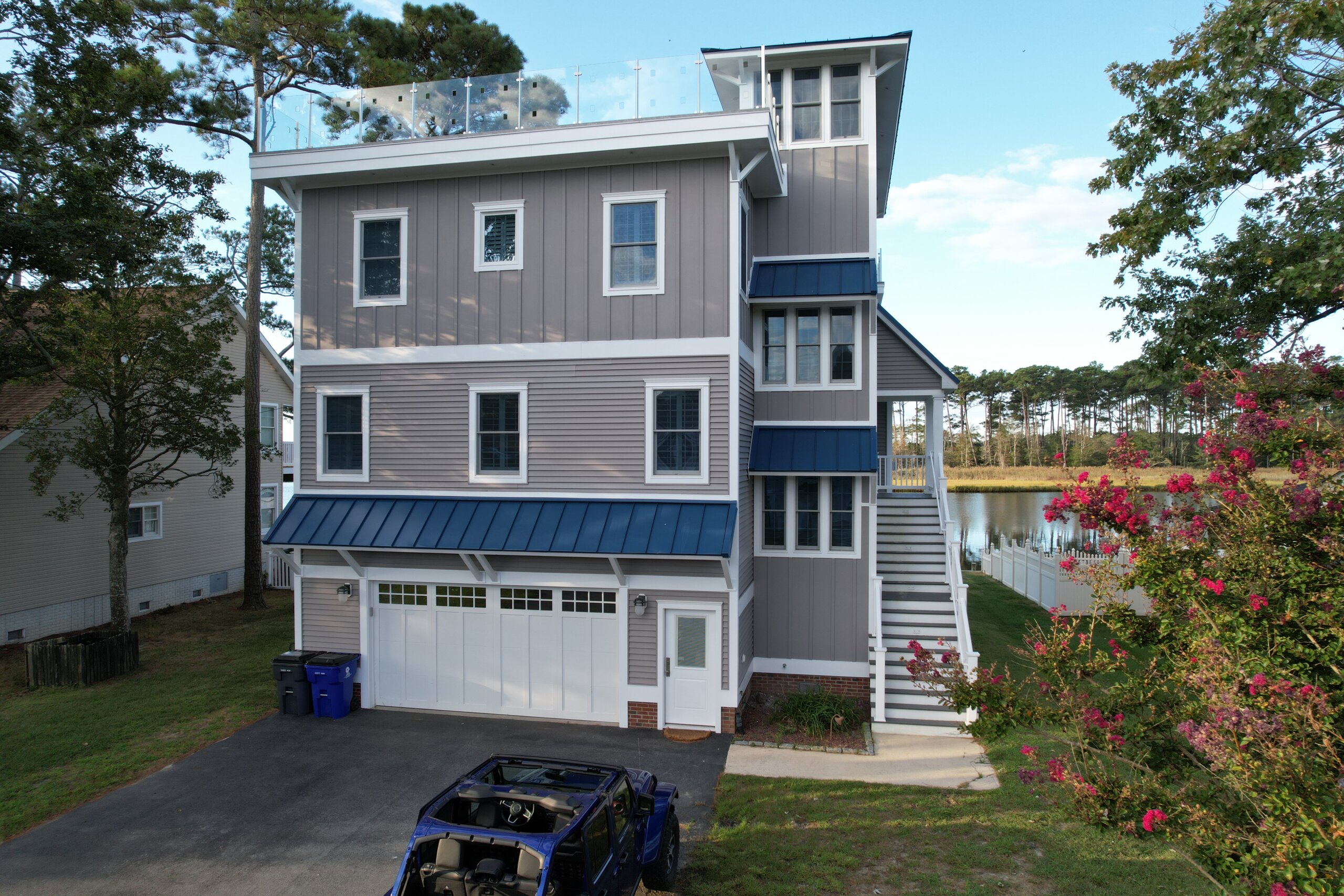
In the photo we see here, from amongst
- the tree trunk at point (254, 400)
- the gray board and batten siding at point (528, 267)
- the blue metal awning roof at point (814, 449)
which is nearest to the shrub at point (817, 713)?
the blue metal awning roof at point (814, 449)

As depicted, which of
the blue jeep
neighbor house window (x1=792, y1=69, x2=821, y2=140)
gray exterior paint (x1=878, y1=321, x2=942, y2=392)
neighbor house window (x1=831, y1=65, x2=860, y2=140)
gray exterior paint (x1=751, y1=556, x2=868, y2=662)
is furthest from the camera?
gray exterior paint (x1=878, y1=321, x2=942, y2=392)

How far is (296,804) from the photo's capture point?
9.00 meters

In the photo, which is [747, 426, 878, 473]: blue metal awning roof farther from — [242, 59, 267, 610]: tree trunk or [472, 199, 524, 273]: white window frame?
[242, 59, 267, 610]: tree trunk

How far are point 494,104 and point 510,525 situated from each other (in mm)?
6706

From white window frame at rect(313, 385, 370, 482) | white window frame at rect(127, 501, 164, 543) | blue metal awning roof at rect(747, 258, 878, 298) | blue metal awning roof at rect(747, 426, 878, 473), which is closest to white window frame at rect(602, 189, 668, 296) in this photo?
blue metal awning roof at rect(747, 258, 878, 298)

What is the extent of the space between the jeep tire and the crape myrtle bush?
9.93ft

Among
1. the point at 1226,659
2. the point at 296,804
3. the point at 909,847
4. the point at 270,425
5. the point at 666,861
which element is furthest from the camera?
the point at 270,425

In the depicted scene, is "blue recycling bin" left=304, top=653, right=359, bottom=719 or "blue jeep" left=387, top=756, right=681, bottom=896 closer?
"blue jeep" left=387, top=756, right=681, bottom=896

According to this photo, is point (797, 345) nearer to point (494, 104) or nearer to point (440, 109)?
point (494, 104)

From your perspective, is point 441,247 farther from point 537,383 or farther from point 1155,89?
point 1155,89

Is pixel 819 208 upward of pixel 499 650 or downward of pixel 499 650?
upward

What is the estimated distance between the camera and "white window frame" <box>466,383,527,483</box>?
11977 millimetres

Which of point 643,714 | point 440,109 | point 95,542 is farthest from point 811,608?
point 95,542

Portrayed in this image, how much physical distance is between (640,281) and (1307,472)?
8969 mm
